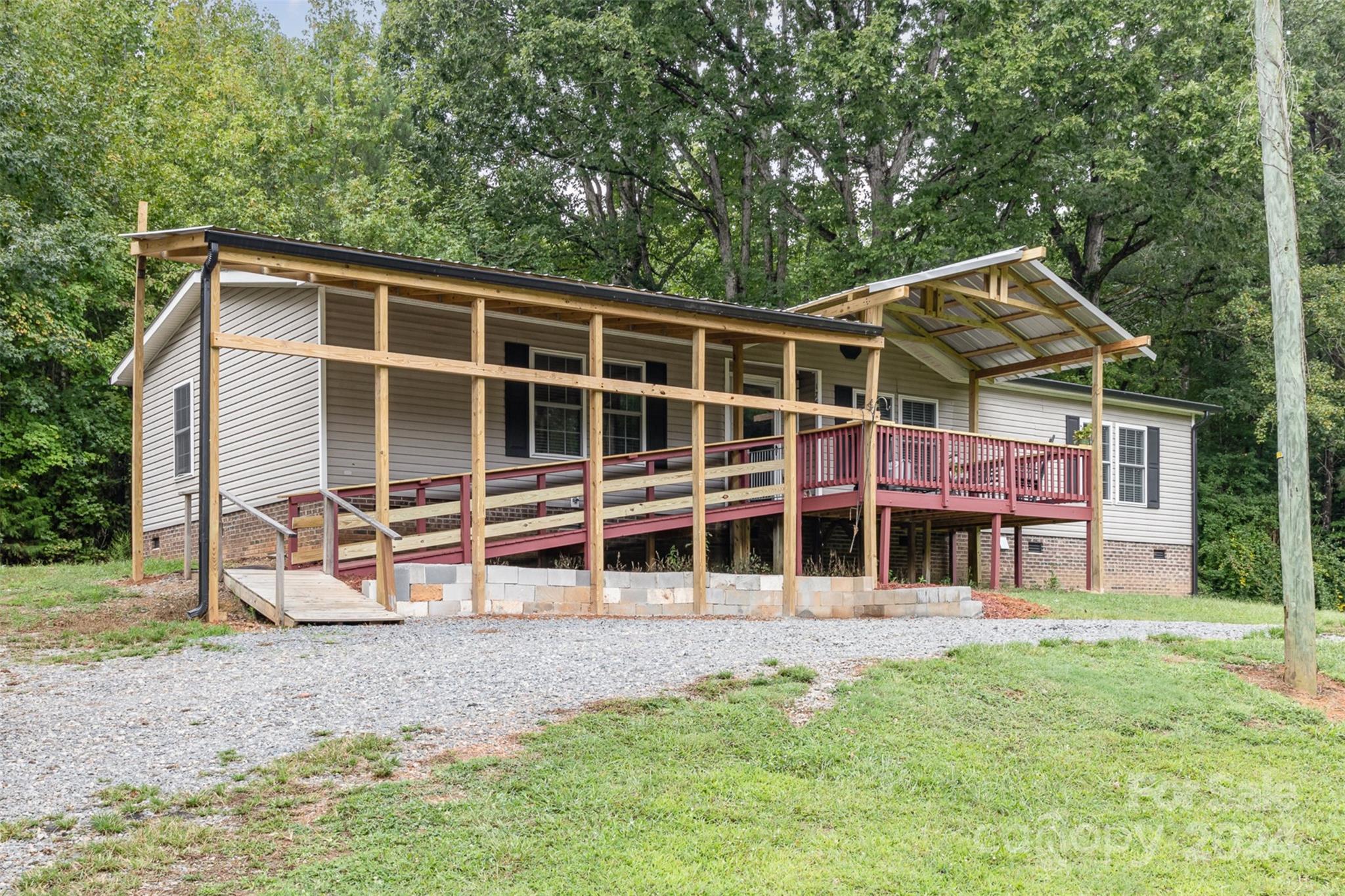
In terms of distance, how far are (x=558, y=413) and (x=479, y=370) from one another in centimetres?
464

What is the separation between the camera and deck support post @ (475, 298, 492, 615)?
1277 cm

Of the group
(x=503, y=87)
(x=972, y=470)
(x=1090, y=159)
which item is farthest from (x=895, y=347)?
(x=503, y=87)

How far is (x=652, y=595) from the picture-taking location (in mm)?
14664

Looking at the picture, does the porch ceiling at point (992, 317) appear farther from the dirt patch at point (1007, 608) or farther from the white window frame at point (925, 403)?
the dirt patch at point (1007, 608)

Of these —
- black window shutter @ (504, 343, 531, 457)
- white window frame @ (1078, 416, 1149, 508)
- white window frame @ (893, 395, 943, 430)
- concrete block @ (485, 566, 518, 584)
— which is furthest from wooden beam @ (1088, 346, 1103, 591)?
concrete block @ (485, 566, 518, 584)

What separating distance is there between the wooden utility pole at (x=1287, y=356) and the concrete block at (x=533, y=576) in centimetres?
745

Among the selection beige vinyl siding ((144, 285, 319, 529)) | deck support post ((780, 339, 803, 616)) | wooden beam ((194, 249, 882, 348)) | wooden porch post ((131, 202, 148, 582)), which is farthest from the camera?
beige vinyl siding ((144, 285, 319, 529))

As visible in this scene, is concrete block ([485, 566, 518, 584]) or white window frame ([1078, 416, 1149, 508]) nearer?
concrete block ([485, 566, 518, 584])

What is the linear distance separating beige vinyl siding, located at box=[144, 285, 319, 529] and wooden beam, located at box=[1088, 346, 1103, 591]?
40.1 ft

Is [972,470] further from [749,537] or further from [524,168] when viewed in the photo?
[524,168]

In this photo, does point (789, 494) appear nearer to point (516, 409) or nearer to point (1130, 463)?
point (516, 409)

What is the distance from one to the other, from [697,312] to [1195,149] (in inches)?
522

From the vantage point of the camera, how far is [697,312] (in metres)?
14.7

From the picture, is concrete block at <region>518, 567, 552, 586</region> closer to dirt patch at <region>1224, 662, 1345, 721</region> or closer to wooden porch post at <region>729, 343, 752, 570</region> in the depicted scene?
wooden porch post at <region>729, 343, 752, 570</region>
